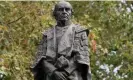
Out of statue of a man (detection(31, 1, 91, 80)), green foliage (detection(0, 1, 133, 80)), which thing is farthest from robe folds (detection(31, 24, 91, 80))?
green foliage (detection(0, 1, 133, 80))

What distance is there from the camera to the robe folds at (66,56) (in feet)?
29.4

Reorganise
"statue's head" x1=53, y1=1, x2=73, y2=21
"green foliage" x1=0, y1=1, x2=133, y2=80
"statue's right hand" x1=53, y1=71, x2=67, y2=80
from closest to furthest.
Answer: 1. "statue's right hand" x1=53, y1=71, x2=67, y2=80
2. "statue's head" x1=53, y1=1, x2=73, y2=21
3. "green foliage" x1=0, y1=1, x2=133, y2=80

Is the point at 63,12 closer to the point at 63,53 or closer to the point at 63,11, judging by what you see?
the point at 63,11

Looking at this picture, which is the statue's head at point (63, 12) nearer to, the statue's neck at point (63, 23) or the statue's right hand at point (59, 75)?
the statue's neck at point (63, 23)

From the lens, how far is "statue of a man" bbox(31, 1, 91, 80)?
29.3 ft

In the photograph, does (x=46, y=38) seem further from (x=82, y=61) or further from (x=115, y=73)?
(x=115, y=73)

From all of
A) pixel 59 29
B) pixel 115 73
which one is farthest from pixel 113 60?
pixel 59 29

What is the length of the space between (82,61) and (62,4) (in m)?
0.90

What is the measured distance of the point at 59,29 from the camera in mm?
9320

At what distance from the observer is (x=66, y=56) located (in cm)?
899

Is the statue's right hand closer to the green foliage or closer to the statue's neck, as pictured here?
the statue's neck

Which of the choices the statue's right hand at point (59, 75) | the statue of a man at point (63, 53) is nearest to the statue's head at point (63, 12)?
the statue of a man at point (63, 53)

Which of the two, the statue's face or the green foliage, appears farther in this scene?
the green foliage

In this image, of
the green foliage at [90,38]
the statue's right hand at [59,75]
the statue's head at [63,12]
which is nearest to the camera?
the statue's right hand at [59,75]
